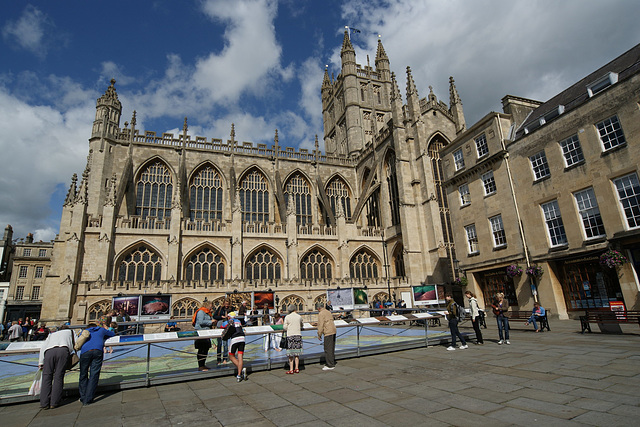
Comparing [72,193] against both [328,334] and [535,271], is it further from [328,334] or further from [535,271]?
[535,271]

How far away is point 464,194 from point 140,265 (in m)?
20.9

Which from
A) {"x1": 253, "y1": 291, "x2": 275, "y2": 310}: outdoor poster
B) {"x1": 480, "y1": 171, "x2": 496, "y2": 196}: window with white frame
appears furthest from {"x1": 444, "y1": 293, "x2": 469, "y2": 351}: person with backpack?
→ {"x1": 253, "y1": 291, "x2": 275, "y2": 310}: outdoor poster

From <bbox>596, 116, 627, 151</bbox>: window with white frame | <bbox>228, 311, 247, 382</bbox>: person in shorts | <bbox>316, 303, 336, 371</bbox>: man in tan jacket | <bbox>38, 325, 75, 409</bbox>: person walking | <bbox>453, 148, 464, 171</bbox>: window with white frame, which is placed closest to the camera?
<bbox>38, 325, 75, 409</bbox>: person walking

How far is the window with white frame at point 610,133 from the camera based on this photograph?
1281 cm

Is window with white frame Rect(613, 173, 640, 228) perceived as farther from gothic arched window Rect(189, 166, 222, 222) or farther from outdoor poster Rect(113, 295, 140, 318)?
gothic arched window Rect(189, 166, 222, 222)

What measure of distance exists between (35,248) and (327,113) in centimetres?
4375

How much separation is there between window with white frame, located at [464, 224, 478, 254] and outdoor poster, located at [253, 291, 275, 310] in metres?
11.2

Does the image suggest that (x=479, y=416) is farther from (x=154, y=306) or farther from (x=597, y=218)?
(x=154, y=306)

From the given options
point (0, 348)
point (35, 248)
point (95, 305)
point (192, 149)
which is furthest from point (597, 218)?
point (35, 248)

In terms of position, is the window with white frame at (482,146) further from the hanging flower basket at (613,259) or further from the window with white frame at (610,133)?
the hanging flower basket at (613,259)

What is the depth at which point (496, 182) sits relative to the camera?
17.5 m

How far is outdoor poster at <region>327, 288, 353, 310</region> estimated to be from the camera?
19.6m

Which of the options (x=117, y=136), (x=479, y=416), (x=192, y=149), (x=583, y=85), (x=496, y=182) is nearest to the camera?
(x=479, y=416)

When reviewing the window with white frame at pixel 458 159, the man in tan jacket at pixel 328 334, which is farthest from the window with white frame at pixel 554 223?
the man in tan jacket at pixel 328 334
